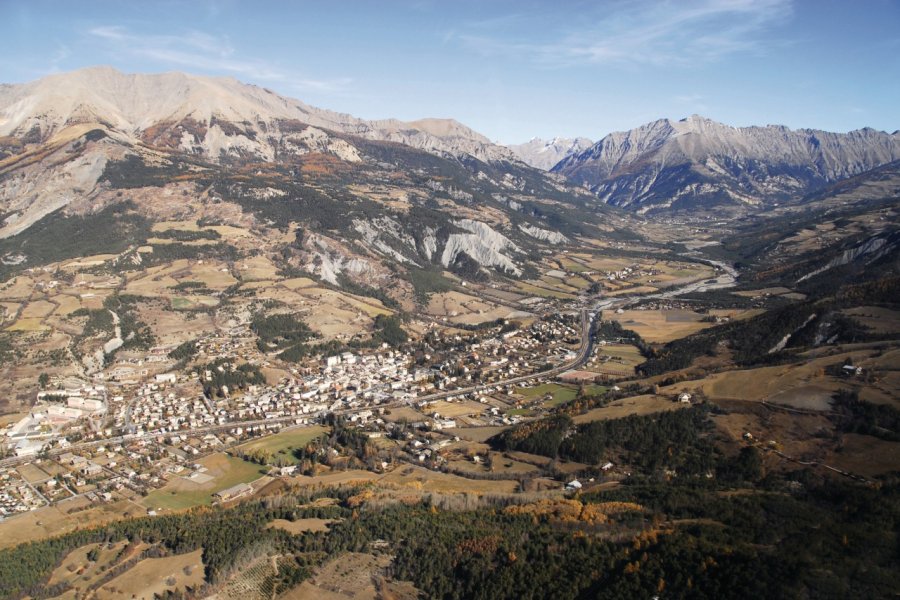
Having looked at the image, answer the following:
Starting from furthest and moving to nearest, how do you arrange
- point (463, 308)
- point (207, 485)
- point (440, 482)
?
point (463, 308), point (440, 482), point (207, 485)

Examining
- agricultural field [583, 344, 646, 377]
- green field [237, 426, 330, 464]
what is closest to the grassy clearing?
agricultural field [583, 344, 646, 377]

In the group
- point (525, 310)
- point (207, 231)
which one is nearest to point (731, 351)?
point (525, 310)

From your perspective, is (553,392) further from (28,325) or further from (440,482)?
(28,325)

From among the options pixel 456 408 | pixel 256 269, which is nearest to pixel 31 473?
pixel 456 408

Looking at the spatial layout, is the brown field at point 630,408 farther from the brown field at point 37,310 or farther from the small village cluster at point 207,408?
the brown field at point 37,310

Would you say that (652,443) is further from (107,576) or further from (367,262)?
(367,262)

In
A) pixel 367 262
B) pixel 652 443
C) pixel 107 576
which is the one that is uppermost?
pixel 367 262

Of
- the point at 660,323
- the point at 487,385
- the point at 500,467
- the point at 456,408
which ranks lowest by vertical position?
the point at 500,467

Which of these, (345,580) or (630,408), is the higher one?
(630,408)
